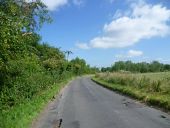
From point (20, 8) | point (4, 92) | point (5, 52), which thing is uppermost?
point (20, 8)

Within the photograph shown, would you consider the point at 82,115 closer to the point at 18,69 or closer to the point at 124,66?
the point at 18,69

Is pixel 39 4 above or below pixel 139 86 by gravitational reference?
above

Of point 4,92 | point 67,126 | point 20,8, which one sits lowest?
point 67,126

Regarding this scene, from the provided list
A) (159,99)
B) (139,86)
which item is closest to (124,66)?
(139,86)

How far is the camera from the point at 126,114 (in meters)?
17.5

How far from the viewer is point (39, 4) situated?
20516 millimetres

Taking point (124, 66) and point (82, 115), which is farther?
point (124, 66)

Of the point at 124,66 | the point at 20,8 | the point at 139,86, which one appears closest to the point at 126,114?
the point at 20,8

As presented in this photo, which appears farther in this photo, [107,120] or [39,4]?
[39,4]

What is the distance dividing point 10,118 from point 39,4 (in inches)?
331

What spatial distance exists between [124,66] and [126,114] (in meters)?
173

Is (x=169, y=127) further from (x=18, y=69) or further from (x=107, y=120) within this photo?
(x=18, y=69)

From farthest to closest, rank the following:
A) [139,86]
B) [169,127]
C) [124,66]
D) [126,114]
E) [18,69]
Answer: [124,66], [139,86], [18,69], [126,114], [169,127]

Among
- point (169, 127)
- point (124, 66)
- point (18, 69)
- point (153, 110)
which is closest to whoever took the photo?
point (169, 127)
